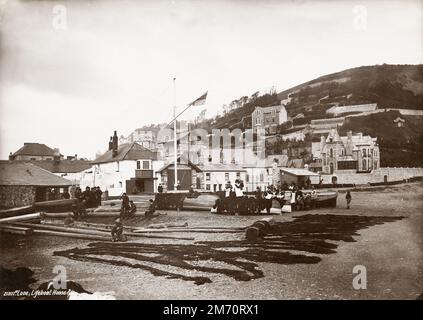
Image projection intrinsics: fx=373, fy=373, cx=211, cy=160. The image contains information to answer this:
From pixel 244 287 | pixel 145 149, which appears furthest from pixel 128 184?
pixel 244 287

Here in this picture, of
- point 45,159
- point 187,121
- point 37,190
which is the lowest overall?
point 37,190

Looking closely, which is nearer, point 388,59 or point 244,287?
point 244,287

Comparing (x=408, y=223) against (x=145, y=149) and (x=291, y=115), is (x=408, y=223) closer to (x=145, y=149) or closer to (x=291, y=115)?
(x=291, y=115)

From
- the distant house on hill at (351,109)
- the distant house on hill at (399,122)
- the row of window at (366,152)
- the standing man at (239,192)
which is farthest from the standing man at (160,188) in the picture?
the distant house on hill at (399,122)

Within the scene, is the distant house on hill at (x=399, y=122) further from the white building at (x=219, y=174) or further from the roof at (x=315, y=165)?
the white building at (x=219, y=174)

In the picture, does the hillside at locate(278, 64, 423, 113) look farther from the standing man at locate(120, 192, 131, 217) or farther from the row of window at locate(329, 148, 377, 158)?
the standing man at locate(120, 192, 131, 217)
